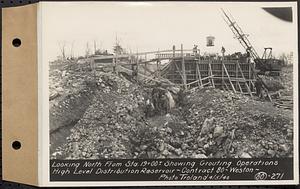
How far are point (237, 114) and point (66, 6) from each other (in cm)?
38

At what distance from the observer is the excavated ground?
0.77 m

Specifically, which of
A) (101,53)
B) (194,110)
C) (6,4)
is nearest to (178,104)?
(194,110)

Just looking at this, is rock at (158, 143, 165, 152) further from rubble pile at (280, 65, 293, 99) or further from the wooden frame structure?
rubble pile at (280, 65, 293, 99)

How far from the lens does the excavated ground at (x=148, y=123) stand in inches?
30.3

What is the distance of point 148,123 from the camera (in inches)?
30.5

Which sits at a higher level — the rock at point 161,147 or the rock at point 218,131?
the rock at point 218,131

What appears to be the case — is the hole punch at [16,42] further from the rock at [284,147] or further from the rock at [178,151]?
the rock at [284,147]

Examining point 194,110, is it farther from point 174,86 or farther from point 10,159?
point 10,159

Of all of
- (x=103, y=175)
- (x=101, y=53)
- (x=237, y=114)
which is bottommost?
(x=103, y=175)

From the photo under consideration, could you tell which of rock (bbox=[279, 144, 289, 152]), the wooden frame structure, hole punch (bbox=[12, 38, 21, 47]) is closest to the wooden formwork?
the wooden frame structure

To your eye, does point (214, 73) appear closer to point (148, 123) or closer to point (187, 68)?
point (187, 68)

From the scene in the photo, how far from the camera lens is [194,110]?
779mm

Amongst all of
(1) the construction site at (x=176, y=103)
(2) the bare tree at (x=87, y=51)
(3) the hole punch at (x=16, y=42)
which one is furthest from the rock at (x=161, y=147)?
(3) the hole punch at (x=16, y=42)

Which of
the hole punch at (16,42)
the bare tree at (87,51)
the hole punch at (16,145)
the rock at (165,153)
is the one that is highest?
the hole punch at (16,42)
